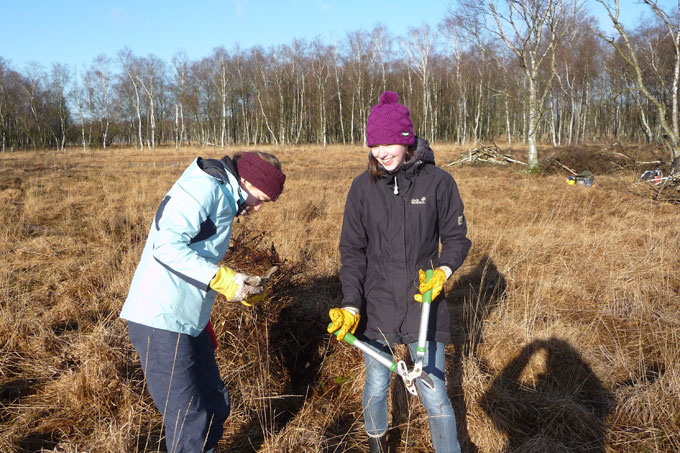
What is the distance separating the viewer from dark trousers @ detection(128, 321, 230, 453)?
63.2 inches

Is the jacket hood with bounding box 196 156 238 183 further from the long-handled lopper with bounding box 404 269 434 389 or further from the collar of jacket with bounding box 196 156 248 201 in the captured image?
the long-handled lopper with bounding box 404 269 434 389

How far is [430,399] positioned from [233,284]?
0.97 m

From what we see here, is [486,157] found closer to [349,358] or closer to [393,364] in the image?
[349,358]

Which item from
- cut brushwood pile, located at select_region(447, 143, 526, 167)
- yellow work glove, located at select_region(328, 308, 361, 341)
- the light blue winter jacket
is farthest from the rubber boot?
cut brushwood pile, located at select_region(447, 143, 526, 167)

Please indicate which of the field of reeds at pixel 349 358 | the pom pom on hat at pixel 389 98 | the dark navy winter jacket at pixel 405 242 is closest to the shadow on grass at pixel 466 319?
the field of reeds at pixel 349 358

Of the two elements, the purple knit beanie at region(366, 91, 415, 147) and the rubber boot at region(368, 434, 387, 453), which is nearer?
the purple knit beanie at region(366, 91, 415, 147)

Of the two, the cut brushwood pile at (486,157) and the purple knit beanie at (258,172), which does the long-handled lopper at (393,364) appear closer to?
the purple knit beanie at (258,172)

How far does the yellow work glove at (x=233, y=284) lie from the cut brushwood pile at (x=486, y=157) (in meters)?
14.8

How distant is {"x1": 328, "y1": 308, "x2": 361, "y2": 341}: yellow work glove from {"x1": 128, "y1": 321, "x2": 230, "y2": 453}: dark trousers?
1.92 ft

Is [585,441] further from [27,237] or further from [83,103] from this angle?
[83,103]

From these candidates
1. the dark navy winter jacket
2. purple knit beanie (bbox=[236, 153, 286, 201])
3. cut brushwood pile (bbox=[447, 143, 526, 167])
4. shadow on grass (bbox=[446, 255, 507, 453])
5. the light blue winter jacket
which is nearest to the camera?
the light blue winter jacket

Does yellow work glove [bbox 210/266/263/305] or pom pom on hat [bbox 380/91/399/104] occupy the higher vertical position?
pom pom on hat [bbox 380/91/399/104]

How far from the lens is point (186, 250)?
1520 mm

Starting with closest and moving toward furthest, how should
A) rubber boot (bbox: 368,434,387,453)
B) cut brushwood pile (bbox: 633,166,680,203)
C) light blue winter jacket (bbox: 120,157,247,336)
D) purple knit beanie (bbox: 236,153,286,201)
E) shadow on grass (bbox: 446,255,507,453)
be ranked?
1. light blue winter jacket (bbox: 120,157,247,336)
2. purple knit beanie (bbox: 236,153,286,201)
3. rubber boot (bbox: 368,434,387,453)
4. shadow on grass (bbox: 446,255,507,453)
5. cut brushwood pile (bbox: 633,166,680,203)
